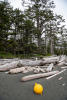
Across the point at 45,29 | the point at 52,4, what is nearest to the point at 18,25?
the point at 45,29

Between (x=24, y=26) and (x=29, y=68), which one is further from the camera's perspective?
(x=24, y=26)

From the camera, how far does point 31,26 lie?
1975 centimetres

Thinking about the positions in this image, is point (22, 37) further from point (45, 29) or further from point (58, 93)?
point (58, 93)

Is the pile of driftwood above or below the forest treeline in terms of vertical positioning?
below

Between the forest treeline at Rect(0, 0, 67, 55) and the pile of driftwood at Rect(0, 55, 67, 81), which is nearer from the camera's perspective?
the pile of driftwood at Rect(0, 55, 67, 81)

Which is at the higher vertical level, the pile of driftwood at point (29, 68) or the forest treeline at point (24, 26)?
the forest treeline at point (24, 26)

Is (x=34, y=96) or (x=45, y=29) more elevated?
(x=45, y=29)

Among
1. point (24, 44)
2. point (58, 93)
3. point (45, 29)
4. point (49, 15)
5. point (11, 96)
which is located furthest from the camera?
point (45, 29)

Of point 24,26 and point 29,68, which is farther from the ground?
point 24,26

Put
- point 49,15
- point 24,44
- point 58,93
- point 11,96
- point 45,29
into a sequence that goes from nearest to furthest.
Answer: point 11,96, point 58,93, point 24,44, point 49,15, point 45,29

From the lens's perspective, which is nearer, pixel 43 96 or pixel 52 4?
pixel 43 96

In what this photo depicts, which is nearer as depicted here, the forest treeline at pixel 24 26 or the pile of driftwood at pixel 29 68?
the pile of driftwood at pixel 29 68

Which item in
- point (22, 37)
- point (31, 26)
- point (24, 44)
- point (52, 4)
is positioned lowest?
point (24, 44)

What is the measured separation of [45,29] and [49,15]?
377 cm
